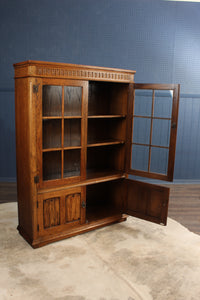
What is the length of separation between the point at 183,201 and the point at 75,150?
2258 mm

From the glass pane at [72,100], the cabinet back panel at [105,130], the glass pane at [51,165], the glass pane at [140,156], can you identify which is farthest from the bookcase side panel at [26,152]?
the glass pane at [140,156]

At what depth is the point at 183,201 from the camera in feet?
14.8

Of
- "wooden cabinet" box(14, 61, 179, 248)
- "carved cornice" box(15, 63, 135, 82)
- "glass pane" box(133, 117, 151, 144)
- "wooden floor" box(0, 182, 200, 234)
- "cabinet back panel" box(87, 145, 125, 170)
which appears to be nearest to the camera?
"carved cornice" box(15, 63, 135, 82)

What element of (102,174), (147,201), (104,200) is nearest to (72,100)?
(102,174)

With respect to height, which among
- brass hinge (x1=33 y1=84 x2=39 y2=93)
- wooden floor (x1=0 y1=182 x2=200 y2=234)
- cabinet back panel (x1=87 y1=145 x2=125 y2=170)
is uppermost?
brass hinge (x1=33 y1=84 x2=39 y2=93)

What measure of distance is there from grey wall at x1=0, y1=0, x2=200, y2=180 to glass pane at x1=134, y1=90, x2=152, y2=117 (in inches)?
9.9

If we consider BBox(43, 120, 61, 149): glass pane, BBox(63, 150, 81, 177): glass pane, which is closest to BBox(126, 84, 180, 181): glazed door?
BBox(63, 150, 81, 177): glass pane

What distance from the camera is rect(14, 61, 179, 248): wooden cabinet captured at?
9.09ft

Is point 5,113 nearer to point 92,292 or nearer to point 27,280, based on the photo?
point 27,280

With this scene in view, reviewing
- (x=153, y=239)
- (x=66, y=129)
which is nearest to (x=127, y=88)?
(x=66, y=129)

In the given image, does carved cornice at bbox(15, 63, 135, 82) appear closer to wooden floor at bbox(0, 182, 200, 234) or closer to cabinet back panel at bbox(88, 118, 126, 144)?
Answer: cabinet back panel at bbox(88, 118, 126, 144)

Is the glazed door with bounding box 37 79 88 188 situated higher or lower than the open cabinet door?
higher

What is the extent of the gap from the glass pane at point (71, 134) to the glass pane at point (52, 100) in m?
0.23

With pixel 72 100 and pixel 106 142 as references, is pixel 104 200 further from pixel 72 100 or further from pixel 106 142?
pixel 72 100
